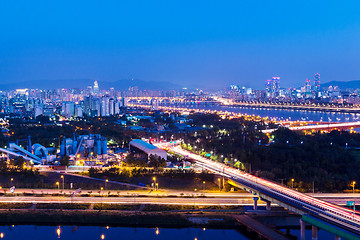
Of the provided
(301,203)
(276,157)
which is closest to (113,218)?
(301,203)

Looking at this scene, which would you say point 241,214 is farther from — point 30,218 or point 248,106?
point 248,106

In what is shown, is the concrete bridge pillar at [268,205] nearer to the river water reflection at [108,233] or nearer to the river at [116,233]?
the river at [116,233]

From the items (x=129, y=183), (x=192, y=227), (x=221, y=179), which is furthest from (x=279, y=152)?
(x=192, y=227)

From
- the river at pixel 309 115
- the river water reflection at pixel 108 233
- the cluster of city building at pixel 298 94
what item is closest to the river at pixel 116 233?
the river water reflection at pixel 108 233

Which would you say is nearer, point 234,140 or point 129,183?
point 129,183

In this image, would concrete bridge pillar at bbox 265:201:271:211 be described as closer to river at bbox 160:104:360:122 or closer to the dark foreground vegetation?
the dark foreground vegetation
